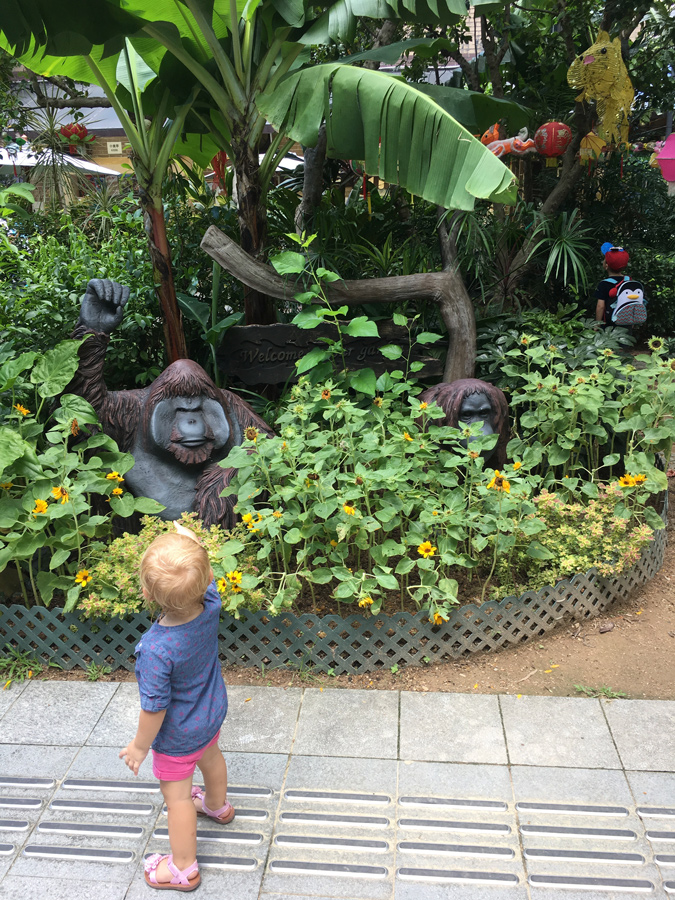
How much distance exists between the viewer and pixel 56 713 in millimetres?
3557

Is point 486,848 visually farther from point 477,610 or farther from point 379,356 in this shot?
point 379,356

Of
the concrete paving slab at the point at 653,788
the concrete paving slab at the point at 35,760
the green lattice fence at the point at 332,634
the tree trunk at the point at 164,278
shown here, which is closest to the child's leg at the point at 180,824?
the concrete paving slab at the point at 35,760

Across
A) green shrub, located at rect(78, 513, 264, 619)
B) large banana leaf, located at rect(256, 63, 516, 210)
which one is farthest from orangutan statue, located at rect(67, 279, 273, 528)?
large banana leaf, located at rect(256, 63, 516, 210)

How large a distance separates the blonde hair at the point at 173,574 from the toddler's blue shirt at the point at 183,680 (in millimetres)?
133

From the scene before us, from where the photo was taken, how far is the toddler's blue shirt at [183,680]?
234 centimetres

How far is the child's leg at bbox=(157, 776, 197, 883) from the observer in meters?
2.52

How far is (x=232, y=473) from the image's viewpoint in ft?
14.2

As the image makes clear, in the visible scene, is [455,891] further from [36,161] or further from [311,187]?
[36,161]

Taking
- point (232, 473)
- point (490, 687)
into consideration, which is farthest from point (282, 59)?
point (490, 687)

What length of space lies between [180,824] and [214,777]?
0.23 m

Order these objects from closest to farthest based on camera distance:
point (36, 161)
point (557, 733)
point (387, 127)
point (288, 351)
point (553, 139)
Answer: point (557, 733), point (387, 127), point (288, 351), point (553, 139), point (36, 161)

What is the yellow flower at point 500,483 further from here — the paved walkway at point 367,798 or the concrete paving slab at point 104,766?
the concrete paving slab at point 104,766

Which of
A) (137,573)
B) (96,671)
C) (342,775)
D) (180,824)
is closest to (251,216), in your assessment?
(137,573)

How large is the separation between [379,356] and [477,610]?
2.35 metres
